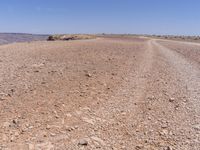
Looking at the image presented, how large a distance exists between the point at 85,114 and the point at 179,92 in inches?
140

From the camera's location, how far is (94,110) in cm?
655

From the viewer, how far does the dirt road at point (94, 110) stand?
500 cm

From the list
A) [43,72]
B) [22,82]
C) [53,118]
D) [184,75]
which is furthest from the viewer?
[184,75]

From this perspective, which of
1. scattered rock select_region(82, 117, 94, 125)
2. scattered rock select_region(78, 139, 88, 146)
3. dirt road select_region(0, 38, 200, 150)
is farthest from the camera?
scattered rock select_region(82, 117, 94, 125)

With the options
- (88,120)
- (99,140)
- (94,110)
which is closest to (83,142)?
(99,140)

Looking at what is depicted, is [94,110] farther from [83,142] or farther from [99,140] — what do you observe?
[83,142]

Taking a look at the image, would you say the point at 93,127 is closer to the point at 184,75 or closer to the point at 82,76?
the point at 82,76

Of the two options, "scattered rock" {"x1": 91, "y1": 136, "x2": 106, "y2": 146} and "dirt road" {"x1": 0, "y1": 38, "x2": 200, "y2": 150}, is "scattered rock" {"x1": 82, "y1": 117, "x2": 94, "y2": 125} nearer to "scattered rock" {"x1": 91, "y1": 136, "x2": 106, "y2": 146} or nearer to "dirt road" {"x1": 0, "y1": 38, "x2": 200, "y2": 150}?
"dirt road" {"x1": 0, "y1": 38, "x2": 200, "y2": 150}

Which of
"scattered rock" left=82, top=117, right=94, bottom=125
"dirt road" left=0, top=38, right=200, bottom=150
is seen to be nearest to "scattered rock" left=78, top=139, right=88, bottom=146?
"dirt road" left=0, top=38, right=200, bottom=150

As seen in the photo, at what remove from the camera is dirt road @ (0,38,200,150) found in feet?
16.4

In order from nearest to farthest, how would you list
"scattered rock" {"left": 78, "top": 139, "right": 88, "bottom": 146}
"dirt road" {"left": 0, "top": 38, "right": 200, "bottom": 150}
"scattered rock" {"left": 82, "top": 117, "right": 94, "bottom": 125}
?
"scattered rock" {"left": 78, "top": 139, "right": 88, "bottom": 146}
"dirt road" {"left": 0, "top": 38, "right": 200, "bottom": 150}
"scattered rock" {"left": 82, "top": 117, "right": 94, "bottom": 125}

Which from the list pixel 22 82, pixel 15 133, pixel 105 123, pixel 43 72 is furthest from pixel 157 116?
pixel 43 72

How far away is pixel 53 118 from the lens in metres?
5.94

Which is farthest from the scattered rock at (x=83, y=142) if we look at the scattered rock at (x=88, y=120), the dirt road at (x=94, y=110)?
the scattered rock at (x=88, y=120)
